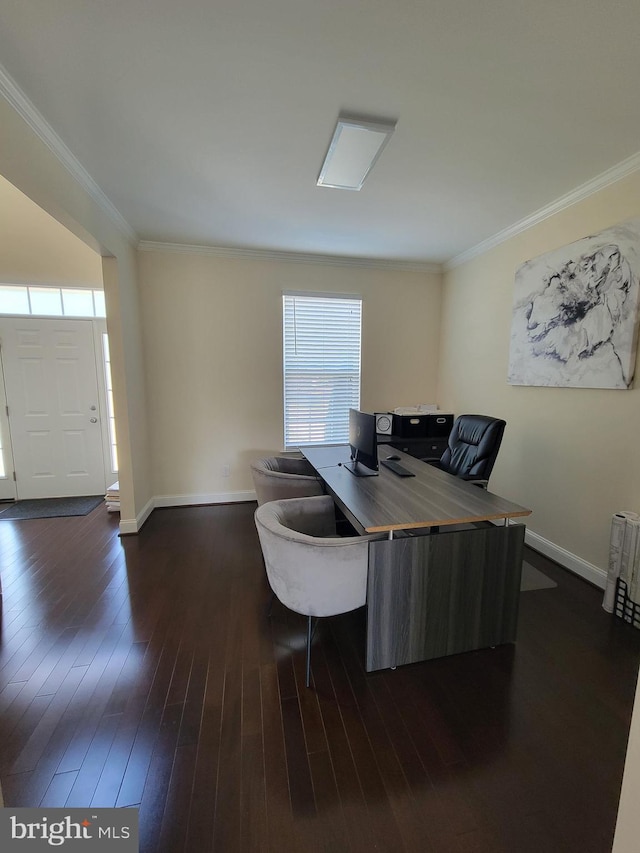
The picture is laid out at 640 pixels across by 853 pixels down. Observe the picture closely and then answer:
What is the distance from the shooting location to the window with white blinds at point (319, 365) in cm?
402

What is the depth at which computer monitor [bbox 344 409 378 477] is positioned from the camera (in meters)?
2.26

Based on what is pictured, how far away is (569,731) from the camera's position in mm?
1433

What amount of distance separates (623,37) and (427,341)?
→ 3.03m

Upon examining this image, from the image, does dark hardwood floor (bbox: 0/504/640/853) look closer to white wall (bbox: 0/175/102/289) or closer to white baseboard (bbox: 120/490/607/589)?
white baseboard (bbox: 120/490/607/589)

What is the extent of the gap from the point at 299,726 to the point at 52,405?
421 cm

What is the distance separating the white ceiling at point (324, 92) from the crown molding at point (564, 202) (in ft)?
0.13

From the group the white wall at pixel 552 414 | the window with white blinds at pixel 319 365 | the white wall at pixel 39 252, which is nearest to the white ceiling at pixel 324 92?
the white wall at pixel 552 414

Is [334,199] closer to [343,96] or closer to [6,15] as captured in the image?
[343,96]

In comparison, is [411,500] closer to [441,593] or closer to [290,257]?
Result: [441,593]

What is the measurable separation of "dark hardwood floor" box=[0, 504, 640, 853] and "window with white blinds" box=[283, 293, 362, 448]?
7.26ft

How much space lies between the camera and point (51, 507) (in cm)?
384

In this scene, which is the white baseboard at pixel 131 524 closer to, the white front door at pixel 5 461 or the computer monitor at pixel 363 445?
the white front door at pixel 5 461

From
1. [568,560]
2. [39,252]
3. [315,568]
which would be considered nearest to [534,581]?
[568,560]

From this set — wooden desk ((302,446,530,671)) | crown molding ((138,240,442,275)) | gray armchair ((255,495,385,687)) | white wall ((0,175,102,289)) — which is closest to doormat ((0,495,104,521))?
white wall ((0,175,102,289))
